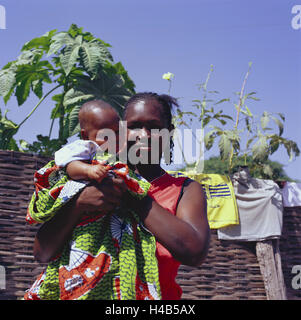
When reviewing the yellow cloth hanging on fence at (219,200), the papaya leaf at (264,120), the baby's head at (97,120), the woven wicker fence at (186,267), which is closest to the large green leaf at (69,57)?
the woven wicker fence at (186,267)

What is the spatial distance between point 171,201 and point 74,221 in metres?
0.34

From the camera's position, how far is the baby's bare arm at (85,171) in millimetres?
1238

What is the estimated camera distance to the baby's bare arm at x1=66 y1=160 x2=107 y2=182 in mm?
1238

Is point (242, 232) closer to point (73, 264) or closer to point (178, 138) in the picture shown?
point (178, 138)

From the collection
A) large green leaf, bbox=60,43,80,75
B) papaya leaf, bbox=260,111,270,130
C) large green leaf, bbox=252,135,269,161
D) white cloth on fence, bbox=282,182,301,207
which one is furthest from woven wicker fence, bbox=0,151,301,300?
large green leaf, bbox=60,43,80,75

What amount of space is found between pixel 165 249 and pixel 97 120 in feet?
2.31

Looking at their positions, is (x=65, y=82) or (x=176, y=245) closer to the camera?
(x=176, y=245)

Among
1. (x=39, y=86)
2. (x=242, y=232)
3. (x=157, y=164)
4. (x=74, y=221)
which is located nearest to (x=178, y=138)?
(x=242, y=232)

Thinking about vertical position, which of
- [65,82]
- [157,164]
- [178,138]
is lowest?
[157,164]

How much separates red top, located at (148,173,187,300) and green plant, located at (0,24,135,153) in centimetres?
388

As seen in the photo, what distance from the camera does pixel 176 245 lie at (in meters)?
1.20

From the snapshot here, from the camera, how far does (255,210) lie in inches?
199

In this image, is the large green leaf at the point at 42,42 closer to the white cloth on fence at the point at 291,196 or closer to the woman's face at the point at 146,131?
the white cloth on fence at the point at 291,196

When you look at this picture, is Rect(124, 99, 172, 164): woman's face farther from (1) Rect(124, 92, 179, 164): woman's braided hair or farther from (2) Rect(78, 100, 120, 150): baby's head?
(2) Rect(78, 100, 120, 150): baby's head
